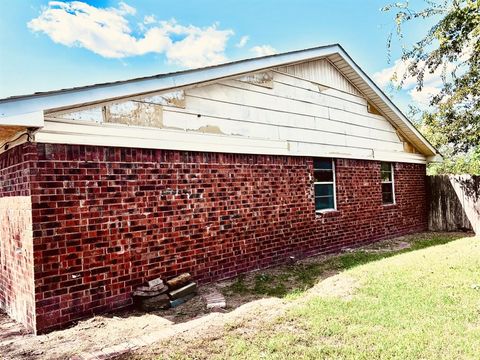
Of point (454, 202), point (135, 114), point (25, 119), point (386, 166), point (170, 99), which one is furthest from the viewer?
point (454, 202)

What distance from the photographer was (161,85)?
5492 mm

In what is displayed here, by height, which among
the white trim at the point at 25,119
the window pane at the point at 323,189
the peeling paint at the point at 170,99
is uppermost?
the peeling paint at the point at 170,99

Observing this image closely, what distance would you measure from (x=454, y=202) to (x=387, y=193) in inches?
126

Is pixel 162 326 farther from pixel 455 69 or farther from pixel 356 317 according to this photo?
pixel 455 69

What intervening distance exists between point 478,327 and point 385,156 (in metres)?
7.75

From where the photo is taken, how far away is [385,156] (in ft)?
36.2

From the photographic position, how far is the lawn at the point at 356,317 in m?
3.55

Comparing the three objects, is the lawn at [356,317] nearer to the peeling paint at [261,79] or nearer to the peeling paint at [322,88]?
the peeling paint at [261,79]

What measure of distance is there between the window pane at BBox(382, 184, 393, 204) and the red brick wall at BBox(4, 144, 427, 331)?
3283mm

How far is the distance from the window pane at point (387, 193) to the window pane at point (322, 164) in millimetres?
3143

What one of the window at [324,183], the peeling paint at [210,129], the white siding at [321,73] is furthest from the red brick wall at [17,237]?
the window at [324,183]

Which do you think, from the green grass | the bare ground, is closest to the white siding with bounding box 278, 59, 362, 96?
the green grass

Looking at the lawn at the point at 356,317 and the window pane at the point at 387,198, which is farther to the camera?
the window pane at the point at 387,198

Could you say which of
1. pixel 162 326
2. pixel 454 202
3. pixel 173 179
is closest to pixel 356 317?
pixel 162 326
